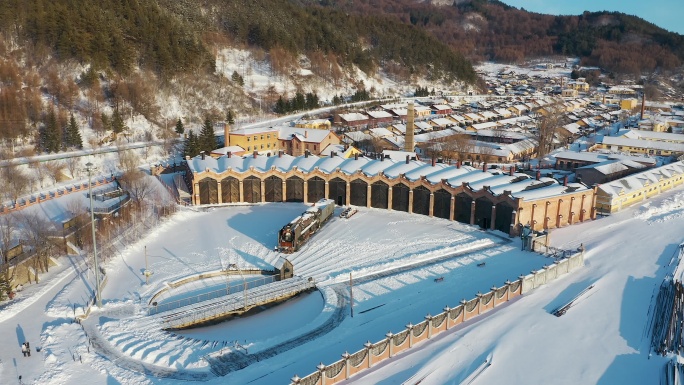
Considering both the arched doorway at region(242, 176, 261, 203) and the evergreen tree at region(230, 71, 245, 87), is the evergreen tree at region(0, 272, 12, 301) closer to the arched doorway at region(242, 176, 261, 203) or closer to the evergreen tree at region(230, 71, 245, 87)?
the arched doorway at region(242, 176, 261, 203)

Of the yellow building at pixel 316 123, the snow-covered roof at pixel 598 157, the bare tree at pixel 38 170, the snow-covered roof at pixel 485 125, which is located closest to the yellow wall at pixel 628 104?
the snow-covered roof at pixel 485 125

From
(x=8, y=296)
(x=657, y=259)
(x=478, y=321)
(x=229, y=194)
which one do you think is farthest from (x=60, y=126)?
(x=657, y=259)

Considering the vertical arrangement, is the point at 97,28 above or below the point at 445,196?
above

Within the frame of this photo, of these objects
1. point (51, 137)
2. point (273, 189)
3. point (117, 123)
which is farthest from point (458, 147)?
point (51, 137)

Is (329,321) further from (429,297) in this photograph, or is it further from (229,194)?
(229,194)

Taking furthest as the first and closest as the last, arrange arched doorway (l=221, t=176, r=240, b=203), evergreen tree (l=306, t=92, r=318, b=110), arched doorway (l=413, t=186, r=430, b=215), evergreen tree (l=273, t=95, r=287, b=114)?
1. evergreen tree (l=306, t=92, r=318, b=110)
2. evergreen tree (l=273, t=95, r=287, b=114)
3. arched doorway (l=221, t=176, r=240, b=203)
4. arched doorway (l=413, t=186, r=430, b=215)

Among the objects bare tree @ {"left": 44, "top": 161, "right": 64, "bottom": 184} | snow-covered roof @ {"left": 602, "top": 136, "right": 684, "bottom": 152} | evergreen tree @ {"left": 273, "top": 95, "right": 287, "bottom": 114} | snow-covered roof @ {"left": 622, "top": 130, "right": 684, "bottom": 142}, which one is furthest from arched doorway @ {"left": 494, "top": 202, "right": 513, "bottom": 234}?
evergreen tree @ {"left": 273, "top": 95, "right": 287, "bottom": 114}
